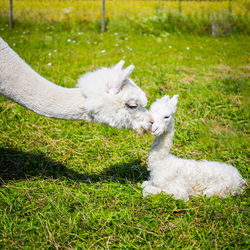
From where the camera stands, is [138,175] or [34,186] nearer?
[34,186]

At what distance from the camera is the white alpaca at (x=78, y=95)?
8.01 ft

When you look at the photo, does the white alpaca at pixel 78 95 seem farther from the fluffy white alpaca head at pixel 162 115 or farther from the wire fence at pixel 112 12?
the wire fence at pixel 112 12

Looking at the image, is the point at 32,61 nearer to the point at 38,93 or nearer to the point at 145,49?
the point at 145,49

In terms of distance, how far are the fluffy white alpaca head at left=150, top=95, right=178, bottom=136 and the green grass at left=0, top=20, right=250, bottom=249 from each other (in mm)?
799

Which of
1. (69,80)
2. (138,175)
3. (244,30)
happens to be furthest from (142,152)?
(244,30)

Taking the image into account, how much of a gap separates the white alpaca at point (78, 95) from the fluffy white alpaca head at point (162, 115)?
1.02ft

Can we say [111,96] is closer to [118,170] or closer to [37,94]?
[37,94]

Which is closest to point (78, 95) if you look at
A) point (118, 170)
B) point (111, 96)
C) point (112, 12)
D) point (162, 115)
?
point (111, 96)

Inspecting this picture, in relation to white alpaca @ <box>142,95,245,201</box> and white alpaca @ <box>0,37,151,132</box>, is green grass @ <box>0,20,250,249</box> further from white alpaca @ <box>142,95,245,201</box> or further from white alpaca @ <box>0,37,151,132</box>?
white alpaca @ <box>0,37,151,132</box>

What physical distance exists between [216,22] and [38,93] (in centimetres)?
1111

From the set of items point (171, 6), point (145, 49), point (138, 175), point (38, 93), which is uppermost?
point (171, 6)

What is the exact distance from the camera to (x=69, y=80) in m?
6.34

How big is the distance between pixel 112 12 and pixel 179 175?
37.9ft

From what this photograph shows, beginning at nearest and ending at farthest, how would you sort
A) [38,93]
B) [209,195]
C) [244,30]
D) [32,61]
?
1. [38,93]
2. [209,195]
3. [32,61]
4. [244,30]
